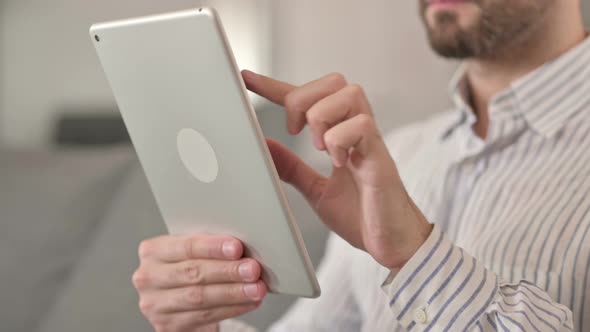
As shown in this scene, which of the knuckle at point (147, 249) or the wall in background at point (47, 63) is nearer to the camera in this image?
the knuckle at point (147, 249)

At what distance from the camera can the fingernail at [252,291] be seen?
68cm

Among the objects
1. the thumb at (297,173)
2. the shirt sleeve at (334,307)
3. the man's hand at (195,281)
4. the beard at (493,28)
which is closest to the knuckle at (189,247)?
the man's hand at (195,281)

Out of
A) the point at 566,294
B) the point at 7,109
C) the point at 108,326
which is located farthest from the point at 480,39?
the point at 7,109

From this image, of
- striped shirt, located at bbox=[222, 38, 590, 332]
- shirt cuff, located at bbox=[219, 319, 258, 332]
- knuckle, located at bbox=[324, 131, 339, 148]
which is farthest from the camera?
shirt cuff, located at bbox=[219, 319, 258, 332]

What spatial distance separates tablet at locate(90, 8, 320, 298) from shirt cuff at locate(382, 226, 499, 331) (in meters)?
0.09

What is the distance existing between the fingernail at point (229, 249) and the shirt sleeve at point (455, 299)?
0.15m

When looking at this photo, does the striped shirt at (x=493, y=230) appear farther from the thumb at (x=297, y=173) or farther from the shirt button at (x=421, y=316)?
the thumb at (x=297, y=173)

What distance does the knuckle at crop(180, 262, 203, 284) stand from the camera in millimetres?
706

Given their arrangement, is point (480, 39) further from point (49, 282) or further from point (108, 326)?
point (49, 282)

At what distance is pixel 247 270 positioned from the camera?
26.7 inches

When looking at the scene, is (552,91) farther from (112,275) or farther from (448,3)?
(112,275)

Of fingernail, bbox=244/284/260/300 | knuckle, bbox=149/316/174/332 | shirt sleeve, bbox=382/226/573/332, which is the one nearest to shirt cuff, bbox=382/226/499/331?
shirt sleeve, bbox=382/226/573/332

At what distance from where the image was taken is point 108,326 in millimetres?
1209

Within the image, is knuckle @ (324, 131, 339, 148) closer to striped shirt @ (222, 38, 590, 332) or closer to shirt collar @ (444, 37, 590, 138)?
striped shirt @ (222, 38, 590, 332)
